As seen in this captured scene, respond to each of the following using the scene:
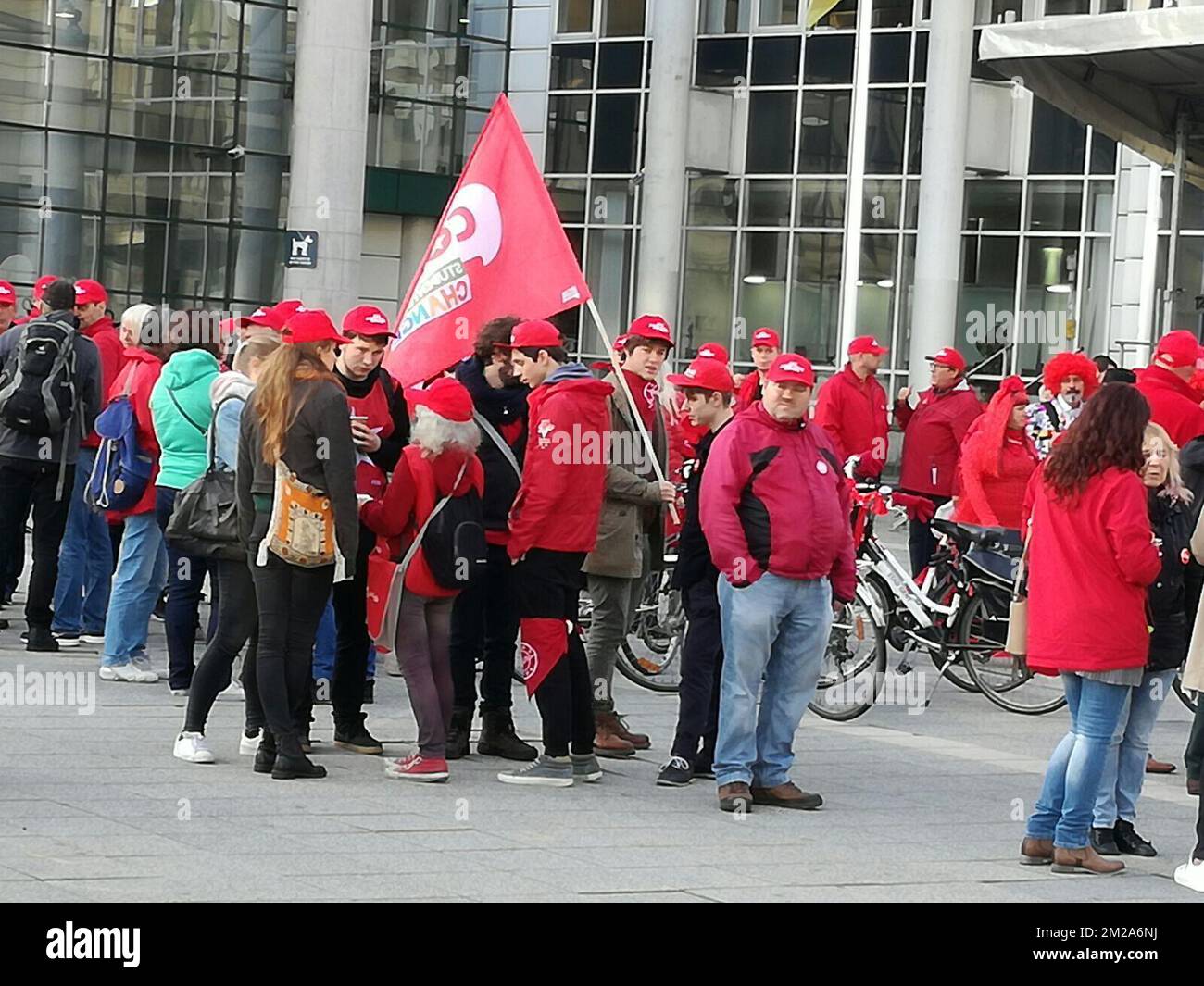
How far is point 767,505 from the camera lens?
9.38 metres

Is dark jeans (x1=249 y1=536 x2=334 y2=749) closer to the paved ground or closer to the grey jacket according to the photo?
the paved ground

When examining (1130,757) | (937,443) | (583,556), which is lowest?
(1130,757)

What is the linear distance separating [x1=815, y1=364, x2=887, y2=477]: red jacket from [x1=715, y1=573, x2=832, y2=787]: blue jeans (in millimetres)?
6183

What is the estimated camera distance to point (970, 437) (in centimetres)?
1409

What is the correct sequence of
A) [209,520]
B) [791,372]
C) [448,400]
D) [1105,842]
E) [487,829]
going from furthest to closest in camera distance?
[209,520] < [448,400] < [791,372] < [1105,842] < [487,829]

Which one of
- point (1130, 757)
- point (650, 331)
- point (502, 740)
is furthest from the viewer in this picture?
point (650, 331)

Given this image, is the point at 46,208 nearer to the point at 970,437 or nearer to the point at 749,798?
the point at 970,437

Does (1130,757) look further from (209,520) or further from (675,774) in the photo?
(209,520)

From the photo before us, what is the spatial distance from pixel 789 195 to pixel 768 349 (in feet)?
76.9

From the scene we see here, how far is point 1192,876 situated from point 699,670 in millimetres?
2661

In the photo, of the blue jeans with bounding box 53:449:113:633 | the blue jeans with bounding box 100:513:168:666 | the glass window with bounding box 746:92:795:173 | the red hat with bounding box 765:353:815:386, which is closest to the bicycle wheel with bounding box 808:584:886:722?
the red hat with bounding box 765:353:815:386

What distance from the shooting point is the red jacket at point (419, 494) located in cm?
964

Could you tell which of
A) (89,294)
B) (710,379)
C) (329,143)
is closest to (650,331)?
(710,379)
